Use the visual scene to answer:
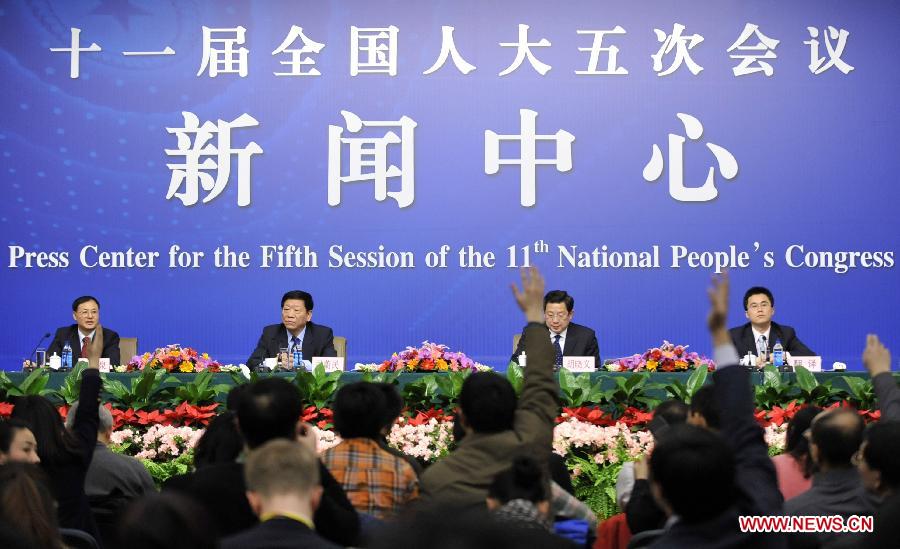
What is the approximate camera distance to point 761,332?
5.55 metres

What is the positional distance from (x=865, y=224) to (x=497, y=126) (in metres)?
2.14

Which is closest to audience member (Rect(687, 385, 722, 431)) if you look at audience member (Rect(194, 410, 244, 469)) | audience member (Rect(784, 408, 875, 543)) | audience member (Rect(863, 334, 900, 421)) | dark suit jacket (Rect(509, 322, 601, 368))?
audience member (Rect(784, 408, 875, 543))

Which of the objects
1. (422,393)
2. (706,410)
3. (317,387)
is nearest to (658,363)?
(422,393)

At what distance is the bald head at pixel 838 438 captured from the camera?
2172 millimetres

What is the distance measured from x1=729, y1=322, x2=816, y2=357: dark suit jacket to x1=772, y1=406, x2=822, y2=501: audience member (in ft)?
9.17

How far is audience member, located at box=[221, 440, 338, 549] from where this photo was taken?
1.54m

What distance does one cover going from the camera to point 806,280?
654 cm

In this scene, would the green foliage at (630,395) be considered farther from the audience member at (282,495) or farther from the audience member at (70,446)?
the audience member at (282,495)

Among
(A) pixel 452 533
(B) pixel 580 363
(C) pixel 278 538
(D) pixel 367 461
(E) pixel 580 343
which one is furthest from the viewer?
(E) pixel 580 343

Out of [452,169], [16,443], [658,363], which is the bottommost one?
[16,443]

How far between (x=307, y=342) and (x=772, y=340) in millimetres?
2269

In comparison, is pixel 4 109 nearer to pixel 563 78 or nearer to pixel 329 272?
pixel 329 272

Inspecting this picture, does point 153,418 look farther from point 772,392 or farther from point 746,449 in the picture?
point 746,449

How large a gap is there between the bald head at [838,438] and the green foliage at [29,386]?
2.96 meters
